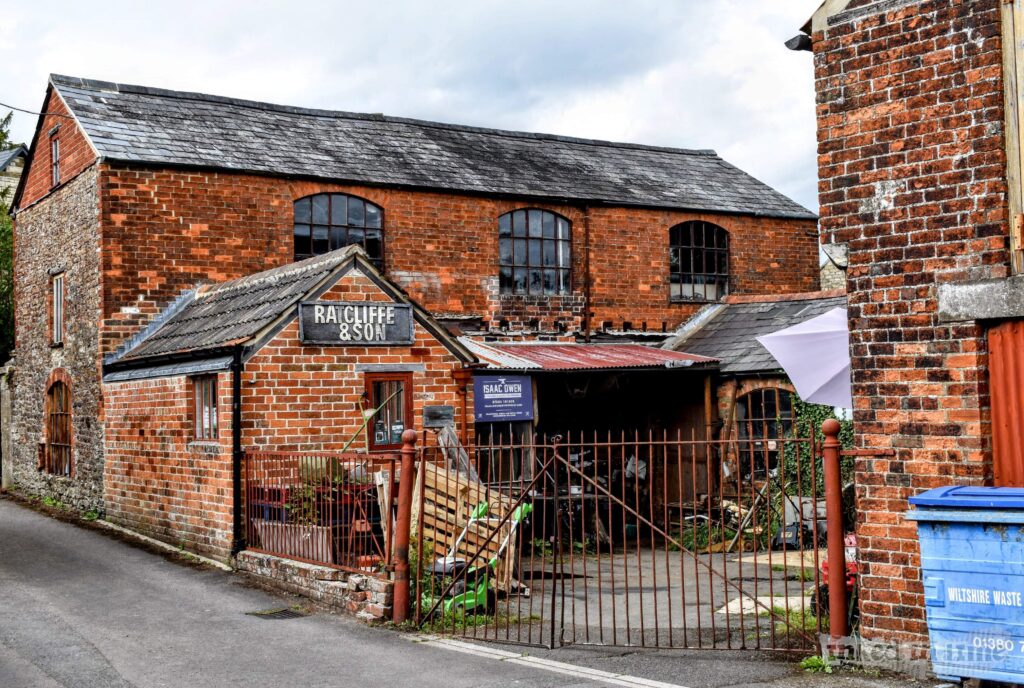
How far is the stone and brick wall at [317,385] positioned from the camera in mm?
12914

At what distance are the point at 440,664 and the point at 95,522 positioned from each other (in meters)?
11.0

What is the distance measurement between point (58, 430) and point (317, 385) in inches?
336

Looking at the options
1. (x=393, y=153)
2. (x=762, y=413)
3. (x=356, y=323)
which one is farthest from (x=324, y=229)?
(x=762, y=413)

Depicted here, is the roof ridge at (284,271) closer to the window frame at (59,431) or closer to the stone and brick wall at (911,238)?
the window frame at (59,431)

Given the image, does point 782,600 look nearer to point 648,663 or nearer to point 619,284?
point 648,663

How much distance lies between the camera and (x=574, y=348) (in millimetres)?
19484

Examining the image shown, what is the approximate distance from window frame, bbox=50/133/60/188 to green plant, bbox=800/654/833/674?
52.3 ft

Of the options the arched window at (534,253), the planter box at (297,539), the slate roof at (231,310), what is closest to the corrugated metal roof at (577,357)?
the arched window at (534,253)

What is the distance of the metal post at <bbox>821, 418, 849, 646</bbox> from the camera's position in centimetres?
743

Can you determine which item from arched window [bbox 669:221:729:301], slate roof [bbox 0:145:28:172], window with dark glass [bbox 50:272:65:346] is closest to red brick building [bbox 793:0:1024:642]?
arched window [bbox 669:221:729:301]

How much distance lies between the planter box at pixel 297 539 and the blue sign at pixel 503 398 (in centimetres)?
420

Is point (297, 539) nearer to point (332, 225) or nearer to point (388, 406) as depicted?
point (388, 406)

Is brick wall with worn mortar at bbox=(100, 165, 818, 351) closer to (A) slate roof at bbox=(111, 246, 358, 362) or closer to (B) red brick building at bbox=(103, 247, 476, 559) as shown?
(A) slate roof at bbox=(111, 246, 358, 362)

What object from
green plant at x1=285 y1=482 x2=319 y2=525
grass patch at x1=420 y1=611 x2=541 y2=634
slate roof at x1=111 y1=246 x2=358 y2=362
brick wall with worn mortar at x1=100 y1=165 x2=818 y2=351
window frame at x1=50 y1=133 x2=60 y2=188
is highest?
window frame at x1=50 y1=133 x2=60 y2=188
